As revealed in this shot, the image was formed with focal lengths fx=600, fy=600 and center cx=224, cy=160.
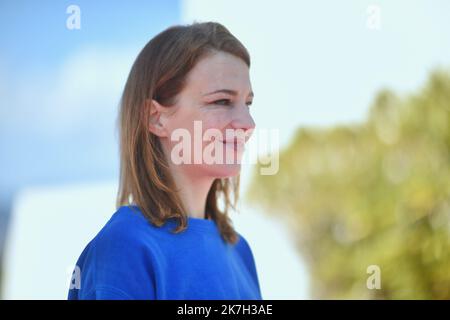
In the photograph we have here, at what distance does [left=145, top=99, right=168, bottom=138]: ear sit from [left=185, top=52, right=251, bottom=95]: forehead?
6cm

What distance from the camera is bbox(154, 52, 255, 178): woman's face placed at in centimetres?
104

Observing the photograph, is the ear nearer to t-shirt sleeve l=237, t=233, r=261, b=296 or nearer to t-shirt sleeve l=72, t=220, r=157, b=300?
t-shirt sleeve l=72, t=220, r=157, b=300

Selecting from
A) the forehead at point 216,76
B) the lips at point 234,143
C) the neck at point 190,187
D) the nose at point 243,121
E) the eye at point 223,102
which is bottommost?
the neck at point 190,187

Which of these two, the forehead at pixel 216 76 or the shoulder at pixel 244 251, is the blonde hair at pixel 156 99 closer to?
the forehead at pixel 216 76

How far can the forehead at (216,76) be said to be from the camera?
1045 millimetres

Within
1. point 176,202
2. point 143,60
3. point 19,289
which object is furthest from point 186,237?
point 19,289

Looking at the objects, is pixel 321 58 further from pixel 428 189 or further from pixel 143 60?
pixel 143 60

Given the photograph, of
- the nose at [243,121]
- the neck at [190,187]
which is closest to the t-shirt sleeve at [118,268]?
the neck at [190,187]

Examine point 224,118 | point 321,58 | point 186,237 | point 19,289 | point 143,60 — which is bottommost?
point 19,289

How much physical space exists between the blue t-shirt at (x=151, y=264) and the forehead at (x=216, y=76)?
24 cm

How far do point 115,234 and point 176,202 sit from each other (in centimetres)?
15

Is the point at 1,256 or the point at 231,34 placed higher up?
the point at 231,34

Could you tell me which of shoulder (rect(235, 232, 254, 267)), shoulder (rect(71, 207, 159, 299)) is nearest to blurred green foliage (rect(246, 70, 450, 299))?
shoulder (rect(235, 232, 254, 267))

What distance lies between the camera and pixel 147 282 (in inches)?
37.1
